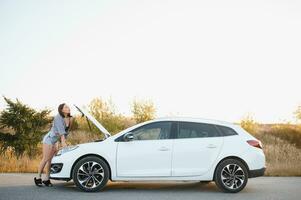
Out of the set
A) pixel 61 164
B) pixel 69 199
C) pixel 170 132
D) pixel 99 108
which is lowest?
pixel 69 199

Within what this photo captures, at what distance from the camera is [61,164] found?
9.91 metres

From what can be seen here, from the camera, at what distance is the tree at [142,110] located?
117 ft

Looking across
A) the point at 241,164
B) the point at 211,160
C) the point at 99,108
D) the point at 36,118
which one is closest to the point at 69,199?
the point at 211,160

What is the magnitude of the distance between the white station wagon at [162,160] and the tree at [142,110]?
2570 centimetres

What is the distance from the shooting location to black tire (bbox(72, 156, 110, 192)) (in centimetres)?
973

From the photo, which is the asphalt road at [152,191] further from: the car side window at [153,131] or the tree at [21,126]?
the tree at [21,126]

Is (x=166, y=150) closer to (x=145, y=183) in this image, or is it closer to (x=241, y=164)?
(x=241, y=164)

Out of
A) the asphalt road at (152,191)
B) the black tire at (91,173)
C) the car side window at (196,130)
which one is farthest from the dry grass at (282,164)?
the black tire at (91,173)

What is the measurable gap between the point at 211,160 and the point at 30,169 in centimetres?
752

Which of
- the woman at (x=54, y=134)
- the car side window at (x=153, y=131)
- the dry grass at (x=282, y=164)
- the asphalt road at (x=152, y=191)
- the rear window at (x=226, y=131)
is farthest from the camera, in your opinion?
the dry grass at (x=282, y=164)

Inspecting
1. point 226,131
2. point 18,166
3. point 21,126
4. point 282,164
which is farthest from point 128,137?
point 21,126

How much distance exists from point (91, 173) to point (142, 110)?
26.0m

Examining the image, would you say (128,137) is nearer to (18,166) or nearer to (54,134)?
(54,134)

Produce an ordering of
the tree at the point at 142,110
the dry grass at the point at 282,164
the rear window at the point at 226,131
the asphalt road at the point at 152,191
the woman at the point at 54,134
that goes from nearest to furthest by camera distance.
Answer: the asphalt road at the point at 152,191, the rear window at the point at 226,131, the woman at the point at 54,134, the dry grass at the point at 282,164, the tree at the point at 142,110
